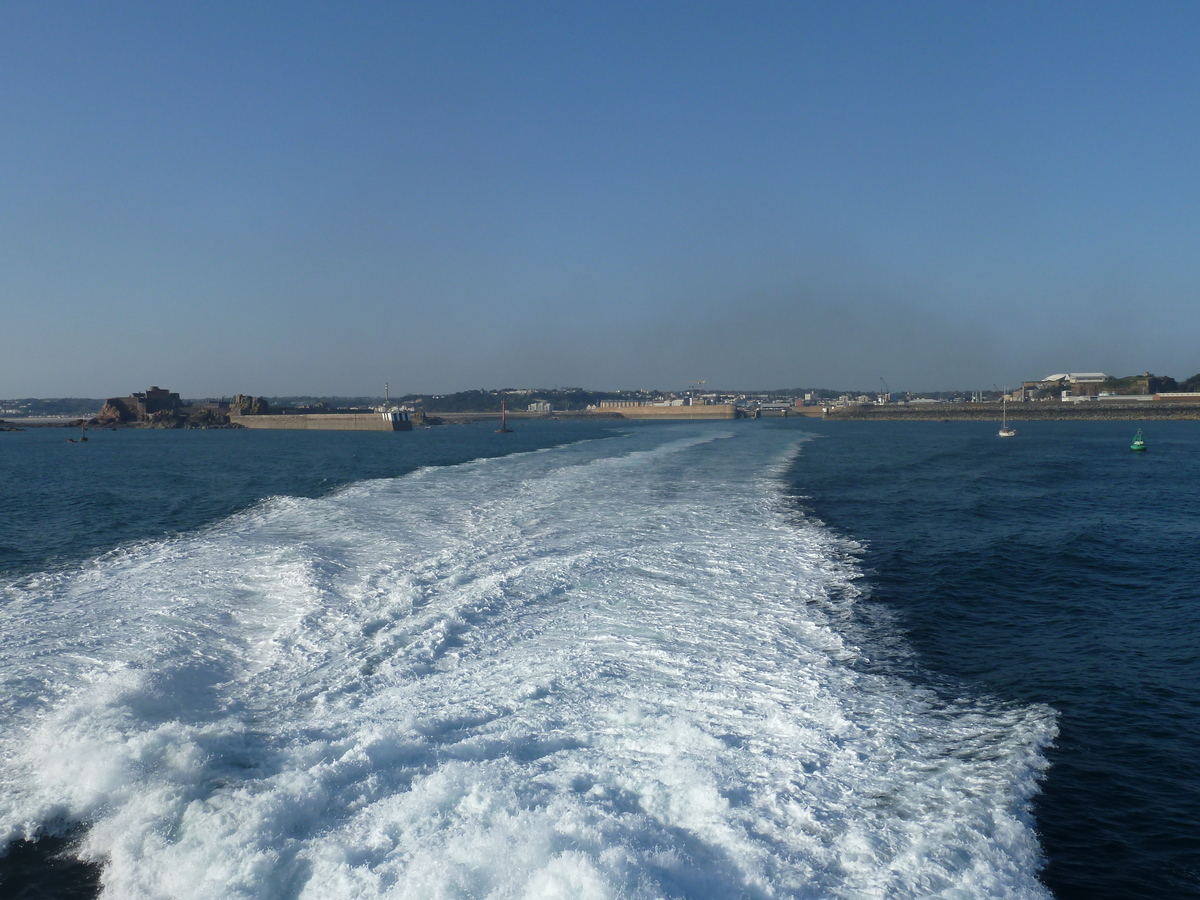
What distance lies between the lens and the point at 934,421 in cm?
10675

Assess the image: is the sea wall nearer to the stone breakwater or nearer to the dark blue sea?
the stone breakwater

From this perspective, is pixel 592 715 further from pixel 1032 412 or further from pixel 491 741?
pixel 1032 412

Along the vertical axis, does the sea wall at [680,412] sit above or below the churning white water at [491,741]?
below

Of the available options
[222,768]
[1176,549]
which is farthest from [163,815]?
[1176,549]

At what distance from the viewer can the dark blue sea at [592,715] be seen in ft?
13.3

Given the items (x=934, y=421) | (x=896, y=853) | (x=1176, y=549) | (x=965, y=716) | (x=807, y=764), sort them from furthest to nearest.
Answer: (x=934, y=421)
(x=1176, y=549)
(x=965, y=716)
(x=807, y=764)
(x=896, y=853)

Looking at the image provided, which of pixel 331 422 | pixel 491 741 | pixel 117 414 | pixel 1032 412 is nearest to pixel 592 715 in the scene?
pixel 491 741

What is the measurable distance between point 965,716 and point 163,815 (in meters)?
6.09

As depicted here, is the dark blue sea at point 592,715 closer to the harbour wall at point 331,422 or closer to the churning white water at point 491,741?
the churning white water at point 491,741

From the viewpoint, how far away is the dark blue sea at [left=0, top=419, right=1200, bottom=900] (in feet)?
13.3

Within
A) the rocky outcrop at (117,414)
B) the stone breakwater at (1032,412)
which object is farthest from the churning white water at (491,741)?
the rocky outcrop at (117,414)

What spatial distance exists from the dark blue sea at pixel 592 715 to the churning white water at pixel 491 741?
0.03 m

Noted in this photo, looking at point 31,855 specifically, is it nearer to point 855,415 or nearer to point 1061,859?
point 1061,859

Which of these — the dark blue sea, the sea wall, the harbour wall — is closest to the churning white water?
the dark blue sea
